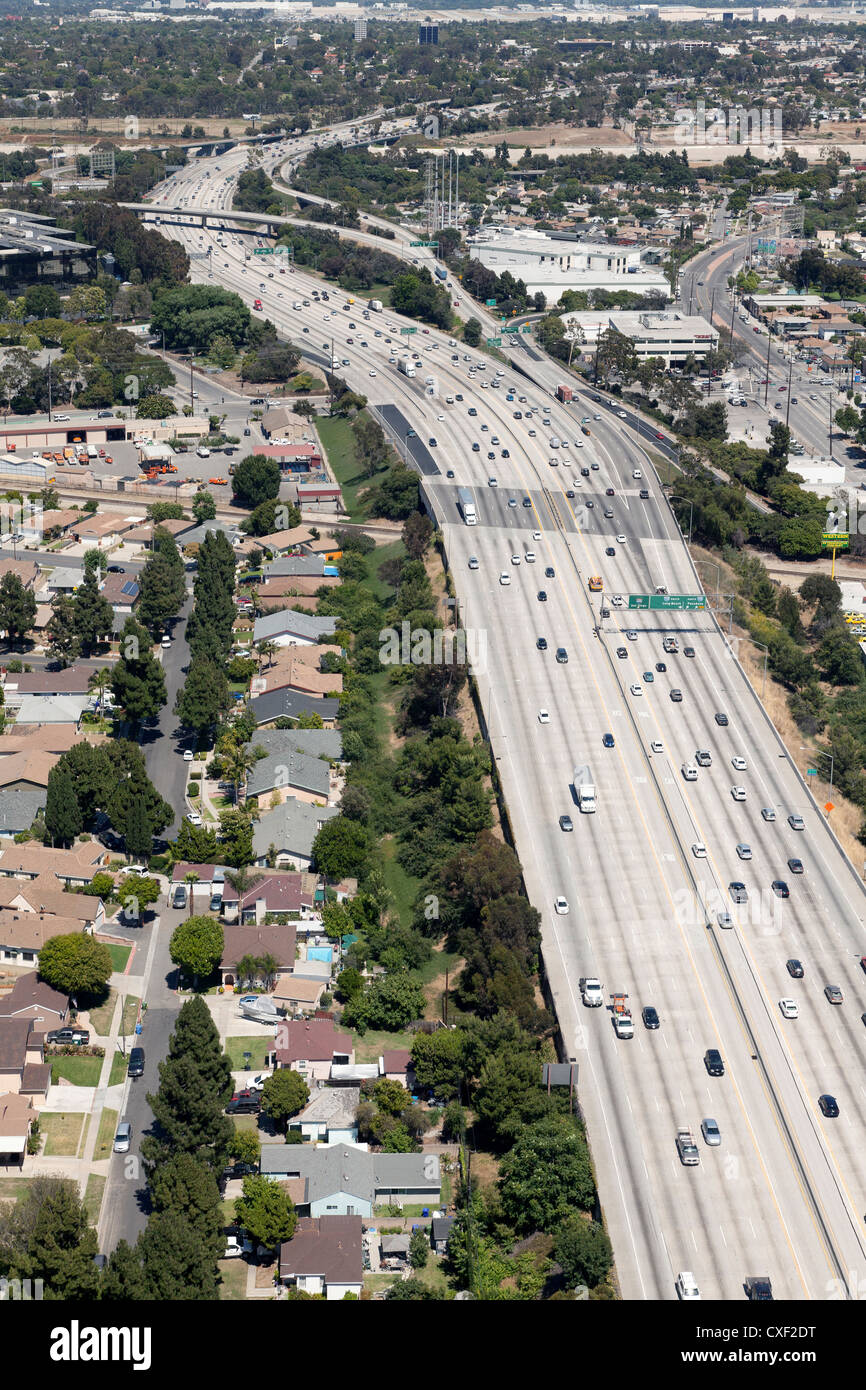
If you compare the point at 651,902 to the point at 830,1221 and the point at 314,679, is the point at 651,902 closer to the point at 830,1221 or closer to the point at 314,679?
the point at 830,1221

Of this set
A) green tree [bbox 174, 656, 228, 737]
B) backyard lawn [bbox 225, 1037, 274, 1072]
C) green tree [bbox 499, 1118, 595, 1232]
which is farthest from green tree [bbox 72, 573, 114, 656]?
green tree [bbox 499, 1118, 595, 1232]

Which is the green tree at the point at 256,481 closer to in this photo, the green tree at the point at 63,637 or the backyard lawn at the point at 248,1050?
the green tree at the point at 63,637

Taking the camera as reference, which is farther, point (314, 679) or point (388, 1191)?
point (314, 679)

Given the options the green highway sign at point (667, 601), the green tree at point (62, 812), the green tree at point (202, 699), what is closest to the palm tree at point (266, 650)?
the green tree at point (202, 699)

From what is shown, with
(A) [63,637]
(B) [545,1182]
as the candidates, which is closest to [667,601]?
(A) [63,637]

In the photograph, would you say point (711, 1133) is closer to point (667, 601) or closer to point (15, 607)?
point (667, 601)
